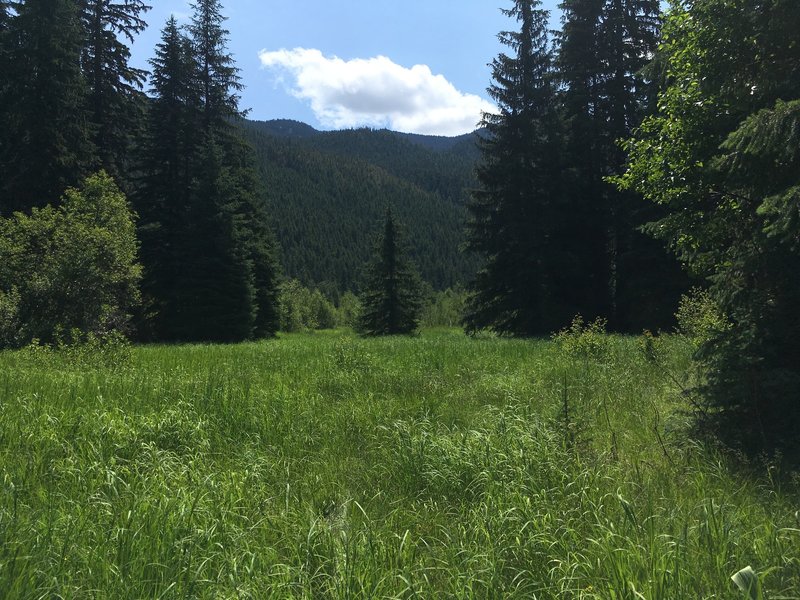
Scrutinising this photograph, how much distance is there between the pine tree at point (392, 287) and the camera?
119 ft

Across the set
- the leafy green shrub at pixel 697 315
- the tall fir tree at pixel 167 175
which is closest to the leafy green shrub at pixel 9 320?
the tall fir tree at pixel 167 175

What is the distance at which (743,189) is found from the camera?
4.79 metres

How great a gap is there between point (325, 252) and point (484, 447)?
128088 millimetres

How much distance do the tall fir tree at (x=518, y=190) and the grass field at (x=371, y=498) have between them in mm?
15198

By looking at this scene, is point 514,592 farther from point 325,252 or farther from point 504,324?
point 325,252

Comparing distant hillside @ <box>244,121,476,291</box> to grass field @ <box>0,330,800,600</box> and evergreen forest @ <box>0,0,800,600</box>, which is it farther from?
grass field @ <box>0,330,800,600</box>

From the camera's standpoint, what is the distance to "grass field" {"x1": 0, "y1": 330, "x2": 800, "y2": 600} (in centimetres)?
240

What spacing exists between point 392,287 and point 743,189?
32.0 metres

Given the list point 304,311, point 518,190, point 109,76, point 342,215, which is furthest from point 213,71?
point 342,215

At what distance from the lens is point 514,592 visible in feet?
7.67

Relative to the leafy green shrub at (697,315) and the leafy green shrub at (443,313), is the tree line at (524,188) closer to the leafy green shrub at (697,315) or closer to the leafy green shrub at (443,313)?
the leafy green shrub at (697,315)

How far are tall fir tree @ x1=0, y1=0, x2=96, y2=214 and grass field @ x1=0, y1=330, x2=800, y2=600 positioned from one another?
1768 centimetres

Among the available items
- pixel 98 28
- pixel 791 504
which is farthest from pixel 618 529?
pixel 98 28

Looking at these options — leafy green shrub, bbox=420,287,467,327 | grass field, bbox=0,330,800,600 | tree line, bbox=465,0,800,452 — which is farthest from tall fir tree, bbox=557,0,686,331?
leafy green shrub, bbox=420,287,467,327
